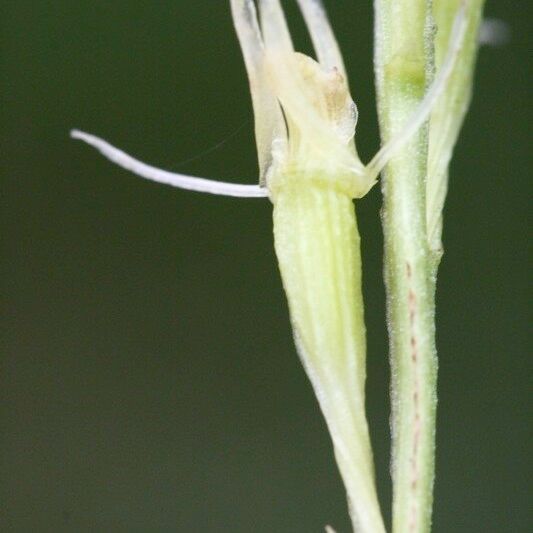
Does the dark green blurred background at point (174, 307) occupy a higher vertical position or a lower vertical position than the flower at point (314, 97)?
lower

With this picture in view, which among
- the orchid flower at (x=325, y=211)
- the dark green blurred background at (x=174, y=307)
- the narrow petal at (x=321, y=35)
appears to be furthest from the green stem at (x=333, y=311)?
the dark green blurred background at (x=174, y=307)

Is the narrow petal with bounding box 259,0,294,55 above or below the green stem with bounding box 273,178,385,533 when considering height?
above

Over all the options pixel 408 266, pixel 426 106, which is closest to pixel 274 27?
pixel 426 106

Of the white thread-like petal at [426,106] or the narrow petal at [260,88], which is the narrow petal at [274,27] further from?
the white thread-like petal at [426,106]

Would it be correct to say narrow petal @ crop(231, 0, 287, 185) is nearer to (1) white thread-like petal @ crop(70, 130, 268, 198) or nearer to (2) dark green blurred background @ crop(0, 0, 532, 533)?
(1) white thread-like petal @ crop(70, 130, 268, 198)

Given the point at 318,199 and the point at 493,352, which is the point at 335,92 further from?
the point at 493,352

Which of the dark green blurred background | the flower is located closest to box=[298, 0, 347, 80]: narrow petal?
the flower
